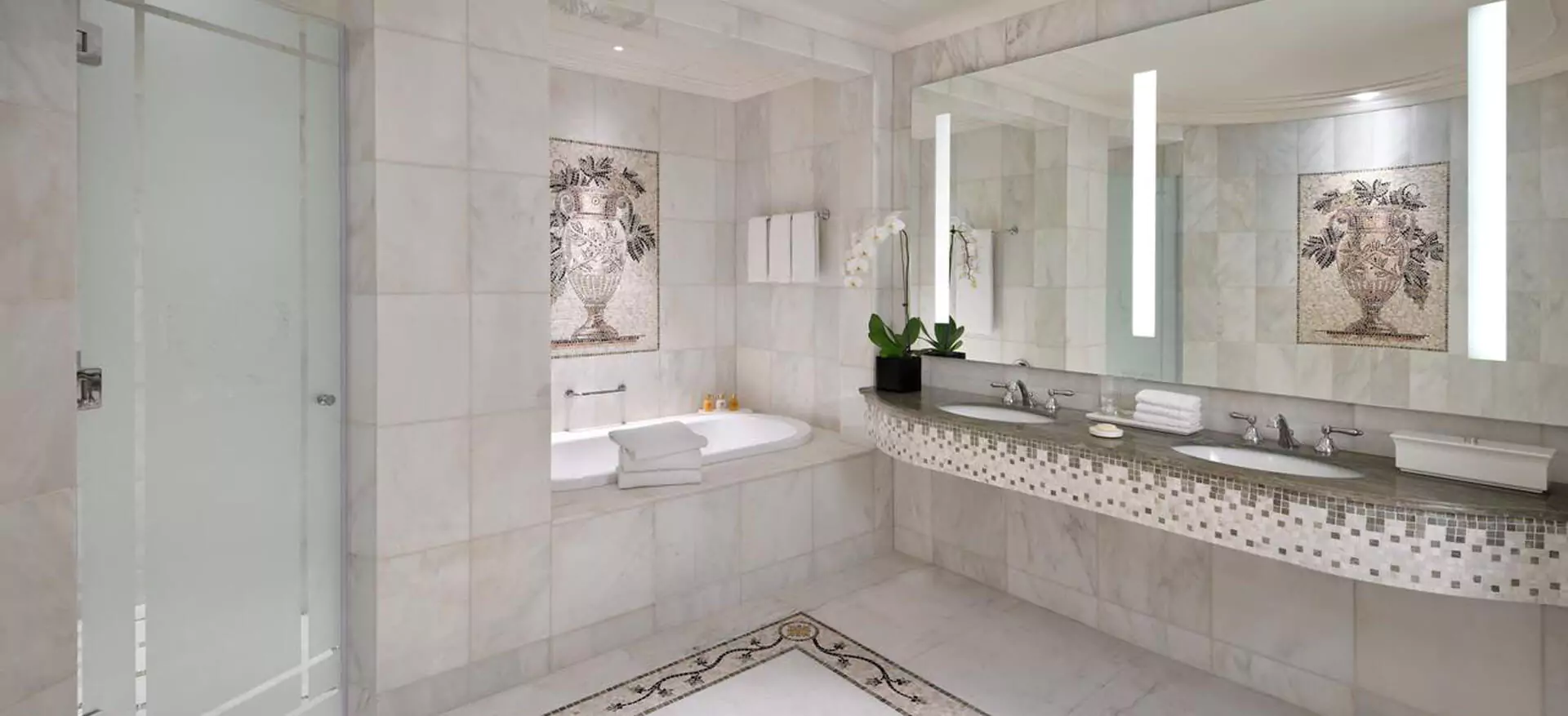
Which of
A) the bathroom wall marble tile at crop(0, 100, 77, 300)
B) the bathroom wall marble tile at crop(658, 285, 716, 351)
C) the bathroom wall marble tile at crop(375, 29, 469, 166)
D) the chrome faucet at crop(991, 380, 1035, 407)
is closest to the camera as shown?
the bathroom wall marble tile at crop(0, 100, 77, 300)

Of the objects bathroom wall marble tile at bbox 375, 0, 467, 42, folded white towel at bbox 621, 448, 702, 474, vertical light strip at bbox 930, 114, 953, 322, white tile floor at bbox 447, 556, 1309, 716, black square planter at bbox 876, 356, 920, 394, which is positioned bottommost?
white tile floor at bbox 447, 556, 1309, 716

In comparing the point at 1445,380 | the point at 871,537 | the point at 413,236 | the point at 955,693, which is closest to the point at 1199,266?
the point at 1445,380

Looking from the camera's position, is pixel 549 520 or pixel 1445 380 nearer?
pixel 1445 380

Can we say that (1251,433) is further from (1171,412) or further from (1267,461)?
(1171,412)

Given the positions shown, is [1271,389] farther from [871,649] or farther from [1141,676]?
[871,649]

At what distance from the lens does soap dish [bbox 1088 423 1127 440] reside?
8.31ft

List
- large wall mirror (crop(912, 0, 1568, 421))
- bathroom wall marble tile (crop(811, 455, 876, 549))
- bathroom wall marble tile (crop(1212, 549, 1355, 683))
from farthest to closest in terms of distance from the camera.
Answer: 1. bathroom wall marble tile (crop(811, 455, 876, 549))
2. bathroom wall marble tile (crop(1212, 549, 1355, 683))
3. large wall mirror (crop(912, 0, 1568, 421))

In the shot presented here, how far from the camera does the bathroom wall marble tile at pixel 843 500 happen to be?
3.47m

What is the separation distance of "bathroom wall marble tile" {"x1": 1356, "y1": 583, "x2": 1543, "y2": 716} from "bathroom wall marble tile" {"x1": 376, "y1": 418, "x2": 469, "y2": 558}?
2750 millimetres

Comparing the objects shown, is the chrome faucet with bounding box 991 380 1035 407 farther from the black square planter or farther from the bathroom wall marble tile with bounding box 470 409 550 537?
the bathroom wall marble tile with bounding box 470 409 550 537

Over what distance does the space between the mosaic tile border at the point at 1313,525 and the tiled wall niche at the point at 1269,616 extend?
463mm

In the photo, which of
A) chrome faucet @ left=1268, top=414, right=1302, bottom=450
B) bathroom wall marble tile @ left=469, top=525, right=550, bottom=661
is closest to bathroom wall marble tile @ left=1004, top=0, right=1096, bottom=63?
chrome faucet @ left=1268, top=414, right=1302, bottom=450

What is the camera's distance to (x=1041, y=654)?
110 inches

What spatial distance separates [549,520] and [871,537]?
1673mm
